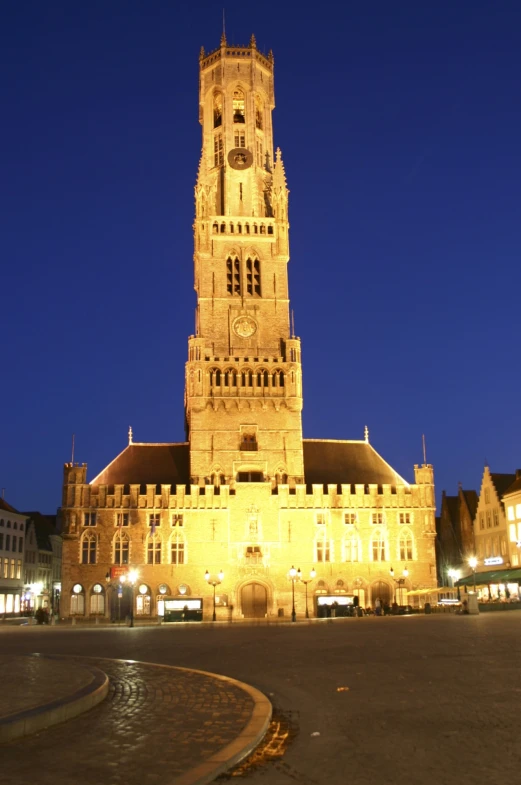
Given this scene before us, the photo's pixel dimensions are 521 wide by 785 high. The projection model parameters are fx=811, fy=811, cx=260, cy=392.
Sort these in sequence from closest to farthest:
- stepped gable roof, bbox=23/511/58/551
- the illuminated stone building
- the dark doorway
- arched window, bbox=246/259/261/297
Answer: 1. the dark doorway
2. the illuminated stone building
3. arched window, bbox=246/259/261/297
4. stepped gable roof, bbox=23/511/58/551

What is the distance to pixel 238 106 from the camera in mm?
81375

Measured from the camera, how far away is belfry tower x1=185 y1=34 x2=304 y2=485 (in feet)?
227

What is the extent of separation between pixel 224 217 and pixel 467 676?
2566 inches

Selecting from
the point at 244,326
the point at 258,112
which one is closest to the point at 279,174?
the point at 258,112

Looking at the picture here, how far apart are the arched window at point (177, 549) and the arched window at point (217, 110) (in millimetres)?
41516

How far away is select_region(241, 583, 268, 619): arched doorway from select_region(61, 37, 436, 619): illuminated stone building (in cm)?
9

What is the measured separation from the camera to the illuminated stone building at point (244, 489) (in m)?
65.1

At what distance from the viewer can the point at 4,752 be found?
8.71 metres

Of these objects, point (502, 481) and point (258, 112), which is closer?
point (502, 481)

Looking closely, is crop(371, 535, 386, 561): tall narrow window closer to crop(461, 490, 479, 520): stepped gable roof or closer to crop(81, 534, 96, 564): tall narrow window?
crop(461, 490, 479, 520): stepped gable roof

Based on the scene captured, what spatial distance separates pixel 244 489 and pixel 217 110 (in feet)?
131

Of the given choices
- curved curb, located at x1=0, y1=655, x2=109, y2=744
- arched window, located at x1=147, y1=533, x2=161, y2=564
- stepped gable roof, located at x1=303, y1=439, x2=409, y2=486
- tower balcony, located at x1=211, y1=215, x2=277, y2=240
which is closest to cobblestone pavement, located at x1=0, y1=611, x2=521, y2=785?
curved curb, located at x1=0, y1=655, x2=109, y2=744

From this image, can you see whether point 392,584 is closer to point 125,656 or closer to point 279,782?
point 125,656

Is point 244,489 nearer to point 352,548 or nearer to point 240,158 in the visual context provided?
point 352,548
